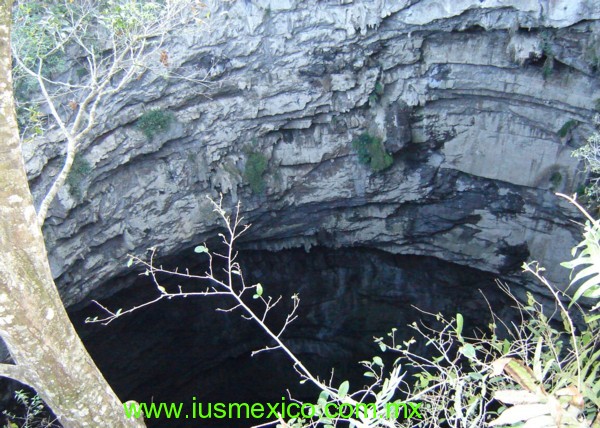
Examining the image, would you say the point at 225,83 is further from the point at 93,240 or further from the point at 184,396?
the point at 184,396

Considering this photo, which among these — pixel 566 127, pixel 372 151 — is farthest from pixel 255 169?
pixel 566 127

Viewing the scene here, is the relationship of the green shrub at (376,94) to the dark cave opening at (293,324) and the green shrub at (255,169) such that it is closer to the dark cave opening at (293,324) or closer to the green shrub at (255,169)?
the green shrub at (255,169)

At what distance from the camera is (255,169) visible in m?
7.47

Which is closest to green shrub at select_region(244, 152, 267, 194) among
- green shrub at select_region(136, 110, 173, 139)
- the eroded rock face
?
the eroded rock face

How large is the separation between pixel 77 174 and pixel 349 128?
3.53 m

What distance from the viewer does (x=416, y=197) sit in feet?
26.3

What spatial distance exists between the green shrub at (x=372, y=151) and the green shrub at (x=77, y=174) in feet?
11.5

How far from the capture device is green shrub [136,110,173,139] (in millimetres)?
6727

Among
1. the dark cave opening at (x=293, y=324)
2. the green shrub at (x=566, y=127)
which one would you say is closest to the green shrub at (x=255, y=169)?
the dark cave opening at (x=293, y=324)

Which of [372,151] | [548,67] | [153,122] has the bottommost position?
[372,151]

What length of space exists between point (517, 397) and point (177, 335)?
757cm

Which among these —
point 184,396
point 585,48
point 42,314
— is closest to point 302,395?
point 184,396

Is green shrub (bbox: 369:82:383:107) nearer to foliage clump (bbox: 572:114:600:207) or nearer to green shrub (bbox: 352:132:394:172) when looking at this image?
green shrub (bbox: 352:132:394:172)

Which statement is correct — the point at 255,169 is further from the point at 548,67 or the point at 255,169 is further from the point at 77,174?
the point at 548,67
